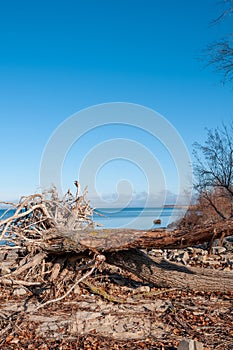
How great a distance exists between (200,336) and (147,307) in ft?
4.26

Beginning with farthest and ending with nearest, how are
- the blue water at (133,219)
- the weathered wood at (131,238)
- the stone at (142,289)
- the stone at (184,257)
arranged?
the stone at (184,257) → the blue water at (133,219) → the stone at (142,289) → the weathered wood at (131,238)

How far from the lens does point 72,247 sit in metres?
5.84

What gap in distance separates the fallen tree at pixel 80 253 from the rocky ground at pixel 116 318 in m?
0.20

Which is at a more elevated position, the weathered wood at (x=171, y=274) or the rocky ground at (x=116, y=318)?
the weathered wood at (x=171, y=274)

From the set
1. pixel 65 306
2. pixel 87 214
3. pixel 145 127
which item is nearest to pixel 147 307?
pixel 65 306

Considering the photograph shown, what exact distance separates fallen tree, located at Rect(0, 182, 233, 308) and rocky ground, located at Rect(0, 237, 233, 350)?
201 millimetres

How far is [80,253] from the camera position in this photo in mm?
6168

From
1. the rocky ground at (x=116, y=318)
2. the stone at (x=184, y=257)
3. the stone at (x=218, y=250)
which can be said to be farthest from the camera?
the stone at (x=218, y=250)

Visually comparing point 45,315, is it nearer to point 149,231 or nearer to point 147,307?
point 147,307

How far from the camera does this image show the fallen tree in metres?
5.44

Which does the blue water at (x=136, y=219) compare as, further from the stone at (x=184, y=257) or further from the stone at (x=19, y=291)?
the stone at (x=19, y=291)

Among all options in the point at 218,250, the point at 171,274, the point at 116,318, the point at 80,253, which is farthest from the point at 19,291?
the point at 218,250

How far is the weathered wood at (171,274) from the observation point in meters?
5.53

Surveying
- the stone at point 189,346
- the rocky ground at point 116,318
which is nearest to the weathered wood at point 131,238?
the rocky ground at point 116,318
